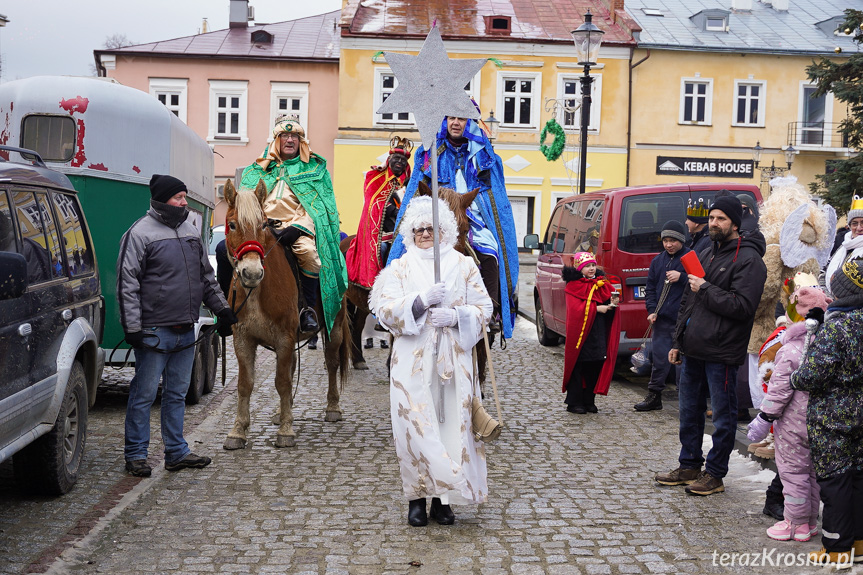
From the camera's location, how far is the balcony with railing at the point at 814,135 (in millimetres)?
38906

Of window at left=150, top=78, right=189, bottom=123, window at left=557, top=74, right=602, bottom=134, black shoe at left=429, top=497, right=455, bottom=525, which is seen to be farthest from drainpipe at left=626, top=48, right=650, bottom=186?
black shoe at left=429, top=497, right=455, bottom=525

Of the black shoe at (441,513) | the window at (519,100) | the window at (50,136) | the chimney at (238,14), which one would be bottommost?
the black shoe at (441,513)

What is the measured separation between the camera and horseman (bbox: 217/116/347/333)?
8422 millimetres

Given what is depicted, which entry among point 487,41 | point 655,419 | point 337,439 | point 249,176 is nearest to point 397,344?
point 337,439

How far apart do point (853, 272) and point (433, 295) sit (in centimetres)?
223

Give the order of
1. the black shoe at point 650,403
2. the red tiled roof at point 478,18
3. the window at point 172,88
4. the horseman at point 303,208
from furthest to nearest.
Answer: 1. the window at point 172,88
2. the red tiled roof at point 478,18
3. the black shoe at point 650,403
4. the horseman at point 303,208

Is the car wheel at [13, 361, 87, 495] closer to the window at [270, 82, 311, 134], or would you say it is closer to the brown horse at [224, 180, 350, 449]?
the brown horse at [224, 180, 350, 449]

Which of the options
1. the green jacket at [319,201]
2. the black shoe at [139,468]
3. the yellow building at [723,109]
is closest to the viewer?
the black shoe at [139,468]

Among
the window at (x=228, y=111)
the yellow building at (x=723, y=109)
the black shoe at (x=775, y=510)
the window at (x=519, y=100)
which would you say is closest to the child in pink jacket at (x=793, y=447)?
the black shoe at (x=775, y=510)

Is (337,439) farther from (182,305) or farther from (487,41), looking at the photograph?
(487,41)

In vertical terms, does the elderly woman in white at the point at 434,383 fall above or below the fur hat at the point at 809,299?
below

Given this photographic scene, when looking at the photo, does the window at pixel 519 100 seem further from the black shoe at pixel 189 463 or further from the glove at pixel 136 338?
the glove at pixel 136 338

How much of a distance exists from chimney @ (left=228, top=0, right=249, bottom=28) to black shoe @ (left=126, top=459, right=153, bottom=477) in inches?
1537

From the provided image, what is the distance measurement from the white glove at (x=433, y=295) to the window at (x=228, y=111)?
117ft
